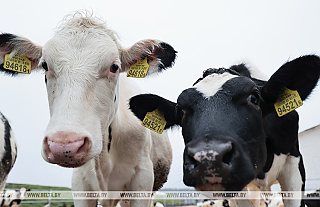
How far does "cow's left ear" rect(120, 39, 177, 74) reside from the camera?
354 cm

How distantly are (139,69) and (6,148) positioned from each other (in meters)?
3.23

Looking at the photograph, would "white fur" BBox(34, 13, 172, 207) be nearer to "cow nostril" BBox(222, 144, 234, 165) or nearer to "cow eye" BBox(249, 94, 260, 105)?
"cow nostril" BBox(222, 144, 234, 165)

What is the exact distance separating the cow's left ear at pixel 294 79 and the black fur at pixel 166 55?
1191mm

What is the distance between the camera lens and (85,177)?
3.76 metres

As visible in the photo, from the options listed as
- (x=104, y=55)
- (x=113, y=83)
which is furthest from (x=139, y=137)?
(x=104, y=55)

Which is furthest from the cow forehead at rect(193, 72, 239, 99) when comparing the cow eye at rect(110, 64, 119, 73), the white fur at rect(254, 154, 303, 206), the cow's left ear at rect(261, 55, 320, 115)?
the white fur at rect(254, 154, 303, 206)

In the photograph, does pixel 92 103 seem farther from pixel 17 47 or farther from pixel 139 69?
pixel 17 47

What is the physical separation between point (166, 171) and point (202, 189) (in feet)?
11.3

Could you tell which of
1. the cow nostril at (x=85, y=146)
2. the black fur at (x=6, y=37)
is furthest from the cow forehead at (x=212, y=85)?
the black fur at (x=6, y=37)

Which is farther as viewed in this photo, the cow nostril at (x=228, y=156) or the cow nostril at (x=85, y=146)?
the cow nostril at (x=85, y=146)

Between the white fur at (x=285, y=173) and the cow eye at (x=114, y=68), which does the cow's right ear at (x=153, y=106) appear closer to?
the cow eye at (x=114, y=68)

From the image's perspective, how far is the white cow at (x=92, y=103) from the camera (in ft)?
7.75

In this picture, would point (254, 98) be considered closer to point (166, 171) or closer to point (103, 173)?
point (103, 173)

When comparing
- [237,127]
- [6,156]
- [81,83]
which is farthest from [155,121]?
[6,156]
